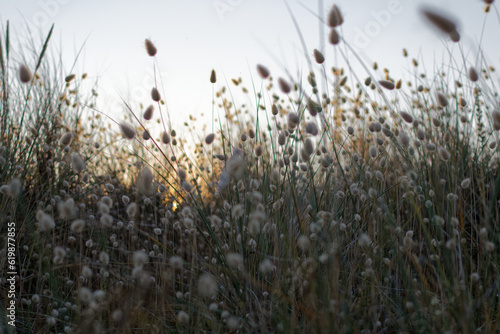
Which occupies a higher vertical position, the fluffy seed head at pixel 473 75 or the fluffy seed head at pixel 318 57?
the fluffy seed head at pixel 318 57

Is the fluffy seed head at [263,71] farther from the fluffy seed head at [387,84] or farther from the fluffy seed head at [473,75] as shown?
the fluffy seed head at [473,75]

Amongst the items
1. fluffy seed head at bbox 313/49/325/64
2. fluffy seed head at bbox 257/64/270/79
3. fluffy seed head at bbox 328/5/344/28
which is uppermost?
fluffy seed head at bbox 328/5/344/28

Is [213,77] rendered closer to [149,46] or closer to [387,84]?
[149,46]

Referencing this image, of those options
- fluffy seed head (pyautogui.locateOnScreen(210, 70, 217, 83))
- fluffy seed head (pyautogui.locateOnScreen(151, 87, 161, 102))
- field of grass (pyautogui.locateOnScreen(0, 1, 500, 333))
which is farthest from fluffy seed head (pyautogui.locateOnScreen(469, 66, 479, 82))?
fluffy seed head (pyautogui.locateOnScreen(151, 87, 161, 102))

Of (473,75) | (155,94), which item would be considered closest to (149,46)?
(155,94)

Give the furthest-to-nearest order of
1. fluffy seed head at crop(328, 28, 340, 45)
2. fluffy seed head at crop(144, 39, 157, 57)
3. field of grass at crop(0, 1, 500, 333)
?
fluffy seed head at crop(328, 28, 340, 45) → fluffy seed head at crop(144, 39, 157, 57) → field of grass at crop(0, 1, 500, 333)

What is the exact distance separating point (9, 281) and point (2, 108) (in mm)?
1110

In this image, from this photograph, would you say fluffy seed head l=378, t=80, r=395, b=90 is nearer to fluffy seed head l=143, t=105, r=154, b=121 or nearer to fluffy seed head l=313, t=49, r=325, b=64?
fluffy seed head l=313, t=49, r=325, b=64

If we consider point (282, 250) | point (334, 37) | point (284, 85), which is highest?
point (334, 37)

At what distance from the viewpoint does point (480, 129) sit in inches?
94.7

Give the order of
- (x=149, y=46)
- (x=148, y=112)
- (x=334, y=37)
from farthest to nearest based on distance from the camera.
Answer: (x=334, y=37)
(x=149, y=46)
(x=148, y=112)

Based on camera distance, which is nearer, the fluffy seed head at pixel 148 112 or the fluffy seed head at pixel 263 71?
the fluffy seed head at pixel 148 112

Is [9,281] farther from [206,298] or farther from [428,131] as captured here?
[428,131]

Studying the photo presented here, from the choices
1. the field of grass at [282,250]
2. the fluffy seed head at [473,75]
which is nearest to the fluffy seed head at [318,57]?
the field of grass at [282,250]
